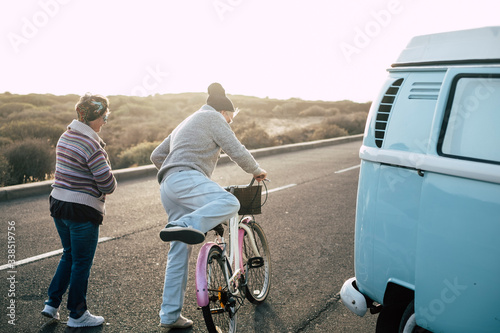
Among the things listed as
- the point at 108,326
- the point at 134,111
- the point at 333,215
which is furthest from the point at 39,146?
the point at 134,111

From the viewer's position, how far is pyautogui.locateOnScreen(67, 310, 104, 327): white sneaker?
3543 mm

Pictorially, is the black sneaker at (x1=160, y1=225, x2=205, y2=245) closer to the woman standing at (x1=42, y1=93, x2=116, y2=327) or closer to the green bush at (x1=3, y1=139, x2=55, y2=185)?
the woman standing at (x1=42, y1=93, x2=116, y2=327)

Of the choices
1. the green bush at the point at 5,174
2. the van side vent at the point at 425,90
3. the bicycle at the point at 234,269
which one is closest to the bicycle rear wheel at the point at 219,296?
the bicycle at the point at 234,269

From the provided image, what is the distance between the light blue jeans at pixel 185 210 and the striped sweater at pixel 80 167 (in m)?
0.47

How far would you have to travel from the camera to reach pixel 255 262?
393 cm

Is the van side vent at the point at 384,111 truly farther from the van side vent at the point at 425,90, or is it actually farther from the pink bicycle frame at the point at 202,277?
the pink bicycle frame at the point at 202,277

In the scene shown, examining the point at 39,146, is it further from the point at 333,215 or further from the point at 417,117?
the point at 417,117

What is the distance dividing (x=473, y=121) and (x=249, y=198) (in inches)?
71.6

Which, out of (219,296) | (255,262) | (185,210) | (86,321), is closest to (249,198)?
(185,210)

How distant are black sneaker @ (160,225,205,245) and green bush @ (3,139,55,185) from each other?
9509 millimetres

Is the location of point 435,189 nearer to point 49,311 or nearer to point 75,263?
point 75,263

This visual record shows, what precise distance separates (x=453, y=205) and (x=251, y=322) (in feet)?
6.66

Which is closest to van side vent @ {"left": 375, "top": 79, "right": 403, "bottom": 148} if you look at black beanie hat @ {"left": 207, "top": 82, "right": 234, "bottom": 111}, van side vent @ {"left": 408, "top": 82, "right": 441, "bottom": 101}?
van side vent @ {"left": 408, "top": 82, "right": 441, "bottom": 101}

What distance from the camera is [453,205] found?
2.24 meters
